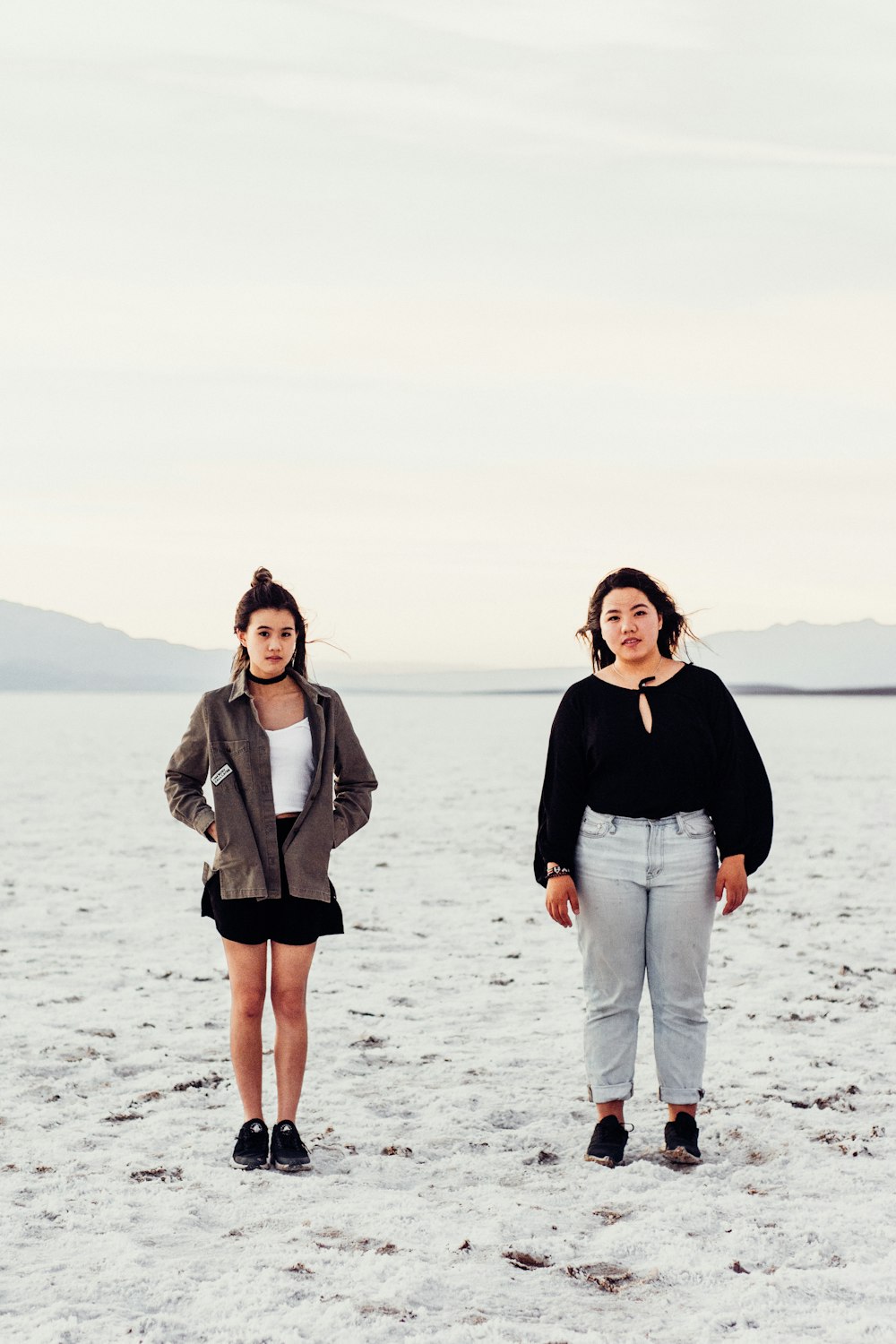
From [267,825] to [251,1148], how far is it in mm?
1121

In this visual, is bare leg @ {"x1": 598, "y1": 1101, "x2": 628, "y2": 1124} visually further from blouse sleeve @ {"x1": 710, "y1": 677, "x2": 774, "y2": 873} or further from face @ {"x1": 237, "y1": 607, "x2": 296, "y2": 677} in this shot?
face @ {"x1": 237, "y1": 607, "x2": 296, "y2": 677}

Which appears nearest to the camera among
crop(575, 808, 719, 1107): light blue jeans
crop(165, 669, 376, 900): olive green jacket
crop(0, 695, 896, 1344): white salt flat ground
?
crop(0, 695, 896, 1344): white salt flat ground

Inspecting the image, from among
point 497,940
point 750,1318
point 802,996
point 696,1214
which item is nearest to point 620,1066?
point 696,1214

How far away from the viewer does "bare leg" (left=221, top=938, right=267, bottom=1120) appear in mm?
4469

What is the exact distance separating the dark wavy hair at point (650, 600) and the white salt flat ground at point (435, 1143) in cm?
182

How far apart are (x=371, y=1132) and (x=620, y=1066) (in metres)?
1.00

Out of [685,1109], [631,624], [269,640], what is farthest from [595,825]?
[269,640]

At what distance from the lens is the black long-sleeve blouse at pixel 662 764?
4.49m

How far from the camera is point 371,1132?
4898mm

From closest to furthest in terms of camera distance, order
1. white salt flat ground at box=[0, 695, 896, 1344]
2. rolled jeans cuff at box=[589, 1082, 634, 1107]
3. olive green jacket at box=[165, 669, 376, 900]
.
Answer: white salt flat ground at box=[0, 695, 896, 1344], olive green jacket at box=[165, 669, 376, 900], rolled jeans cuff at box=[589, 1082, 634, 1107]

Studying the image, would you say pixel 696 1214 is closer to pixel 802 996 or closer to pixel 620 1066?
pixel 620 1066

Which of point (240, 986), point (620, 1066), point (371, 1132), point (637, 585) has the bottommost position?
point (371, 1132)

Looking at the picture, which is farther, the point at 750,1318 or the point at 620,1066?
the point at 620,1066

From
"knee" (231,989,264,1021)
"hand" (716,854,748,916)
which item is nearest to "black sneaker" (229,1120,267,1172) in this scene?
"knee" (231,989,264,1021)
